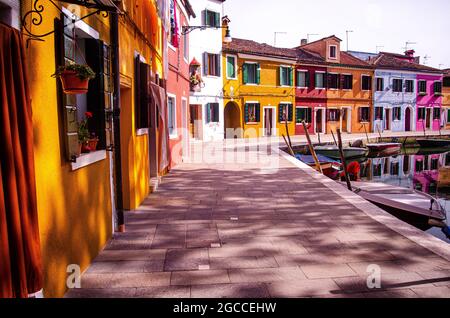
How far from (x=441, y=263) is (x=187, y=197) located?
5.00 meters

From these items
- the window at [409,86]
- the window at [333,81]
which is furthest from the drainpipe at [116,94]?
the window at [409,86]

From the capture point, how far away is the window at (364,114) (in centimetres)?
3484

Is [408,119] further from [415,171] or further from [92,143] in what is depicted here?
[92,143]

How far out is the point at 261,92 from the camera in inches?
1124

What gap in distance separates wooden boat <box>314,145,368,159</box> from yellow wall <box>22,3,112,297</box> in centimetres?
1758

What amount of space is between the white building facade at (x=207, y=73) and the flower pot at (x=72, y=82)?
2091 centimetres

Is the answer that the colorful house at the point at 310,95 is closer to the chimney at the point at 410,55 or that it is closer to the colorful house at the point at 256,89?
the colorful house at the point at 256,89

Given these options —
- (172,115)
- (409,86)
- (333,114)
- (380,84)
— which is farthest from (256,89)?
(409,86)

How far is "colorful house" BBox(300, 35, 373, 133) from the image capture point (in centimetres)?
3266

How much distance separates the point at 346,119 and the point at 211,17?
50.7ft

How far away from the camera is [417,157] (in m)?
25.8

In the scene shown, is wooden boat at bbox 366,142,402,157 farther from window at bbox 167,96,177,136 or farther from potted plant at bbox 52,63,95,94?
potted plant at bbox 52,63,95,94

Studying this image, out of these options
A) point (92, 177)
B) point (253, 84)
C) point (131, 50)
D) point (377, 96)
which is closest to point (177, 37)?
point (131, 50)
